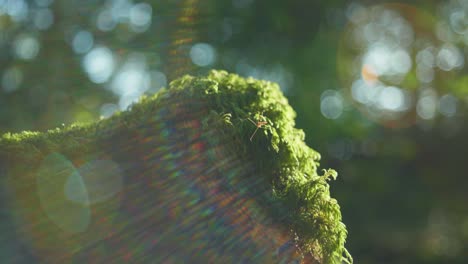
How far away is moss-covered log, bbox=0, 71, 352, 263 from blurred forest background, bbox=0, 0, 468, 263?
19.4ft

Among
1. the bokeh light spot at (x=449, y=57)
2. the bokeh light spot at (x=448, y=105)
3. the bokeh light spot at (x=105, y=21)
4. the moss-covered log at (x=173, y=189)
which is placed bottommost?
the moss-covered log at (x=173, y=189)

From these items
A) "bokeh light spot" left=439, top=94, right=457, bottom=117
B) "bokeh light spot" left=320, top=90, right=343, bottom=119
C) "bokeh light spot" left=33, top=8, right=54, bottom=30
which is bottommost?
"bokeh light spot" left=320, top=90, right=343, bottom=119

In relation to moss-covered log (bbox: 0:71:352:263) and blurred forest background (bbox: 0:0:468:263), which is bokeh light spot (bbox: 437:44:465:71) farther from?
moss-covered log (bbox: 0:71:352:263)

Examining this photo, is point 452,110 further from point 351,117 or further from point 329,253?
point 329,253

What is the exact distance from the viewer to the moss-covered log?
62.3 inches

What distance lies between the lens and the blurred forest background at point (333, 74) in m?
8.80

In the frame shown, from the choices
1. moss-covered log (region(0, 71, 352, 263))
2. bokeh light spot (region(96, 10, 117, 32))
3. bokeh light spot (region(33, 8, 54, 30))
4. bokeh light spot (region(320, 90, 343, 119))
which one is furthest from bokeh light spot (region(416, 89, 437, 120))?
moss-covered log (region(0, 71, 352, 263))

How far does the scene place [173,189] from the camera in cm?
170

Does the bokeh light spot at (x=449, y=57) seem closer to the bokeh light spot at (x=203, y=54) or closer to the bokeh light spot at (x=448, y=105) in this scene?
the bokeh light spot at (x=448, y=105)

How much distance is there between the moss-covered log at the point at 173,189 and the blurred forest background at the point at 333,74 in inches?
233

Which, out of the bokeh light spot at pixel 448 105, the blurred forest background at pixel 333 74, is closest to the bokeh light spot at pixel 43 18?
the blurred forest background at pixel 333 74

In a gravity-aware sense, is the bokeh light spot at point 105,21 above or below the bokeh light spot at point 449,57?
above

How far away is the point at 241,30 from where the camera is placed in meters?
9.16

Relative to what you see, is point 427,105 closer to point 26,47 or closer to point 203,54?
point 203,54
